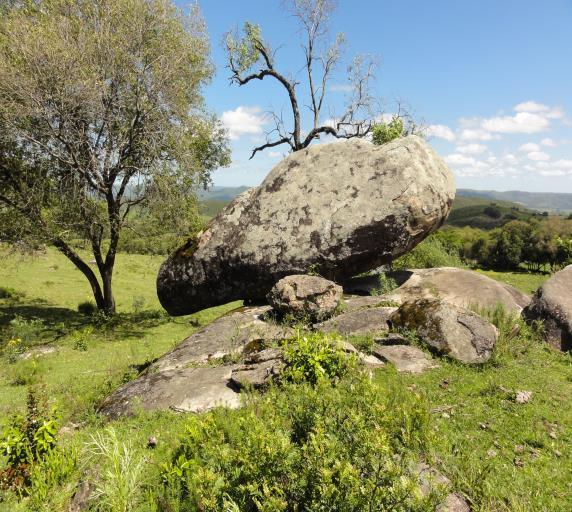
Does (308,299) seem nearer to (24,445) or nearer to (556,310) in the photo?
(556,310)

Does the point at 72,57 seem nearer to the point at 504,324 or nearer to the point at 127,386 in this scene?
the point at 127,386

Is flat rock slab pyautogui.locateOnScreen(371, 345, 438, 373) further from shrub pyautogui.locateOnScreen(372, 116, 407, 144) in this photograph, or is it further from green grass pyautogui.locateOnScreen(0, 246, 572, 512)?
shrub pyautogui.locateOnScreen(372, 116, 407, 144)

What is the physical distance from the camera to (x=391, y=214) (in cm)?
1567

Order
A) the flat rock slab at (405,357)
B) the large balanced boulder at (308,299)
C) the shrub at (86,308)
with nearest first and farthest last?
the flat rock slab at (405,357) < the large balanced boulder at (308,299) < the shrub at (86,308)

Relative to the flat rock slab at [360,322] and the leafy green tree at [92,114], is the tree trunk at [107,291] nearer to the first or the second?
the leafy green tree at [92,114]

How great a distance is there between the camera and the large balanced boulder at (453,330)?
36.5 ft

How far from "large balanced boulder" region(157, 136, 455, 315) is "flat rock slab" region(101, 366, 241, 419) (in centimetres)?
625

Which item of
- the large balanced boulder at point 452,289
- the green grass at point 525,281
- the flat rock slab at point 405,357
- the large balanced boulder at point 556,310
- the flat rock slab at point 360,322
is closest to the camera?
the flat rock slab at point 405,357

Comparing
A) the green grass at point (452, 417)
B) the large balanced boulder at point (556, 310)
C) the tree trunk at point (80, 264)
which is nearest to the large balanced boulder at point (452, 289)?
the large balanced boulder at point (556, 310)

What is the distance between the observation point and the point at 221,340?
14070 millimetres

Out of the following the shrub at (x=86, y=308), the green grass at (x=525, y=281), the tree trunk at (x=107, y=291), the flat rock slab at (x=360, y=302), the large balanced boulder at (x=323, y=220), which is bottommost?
the green grass at (x=525, y=281)

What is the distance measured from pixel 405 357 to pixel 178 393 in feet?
20.8

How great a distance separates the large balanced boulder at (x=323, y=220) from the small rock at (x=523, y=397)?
7.87m

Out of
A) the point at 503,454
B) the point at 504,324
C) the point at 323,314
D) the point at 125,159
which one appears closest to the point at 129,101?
the point at 125,159
